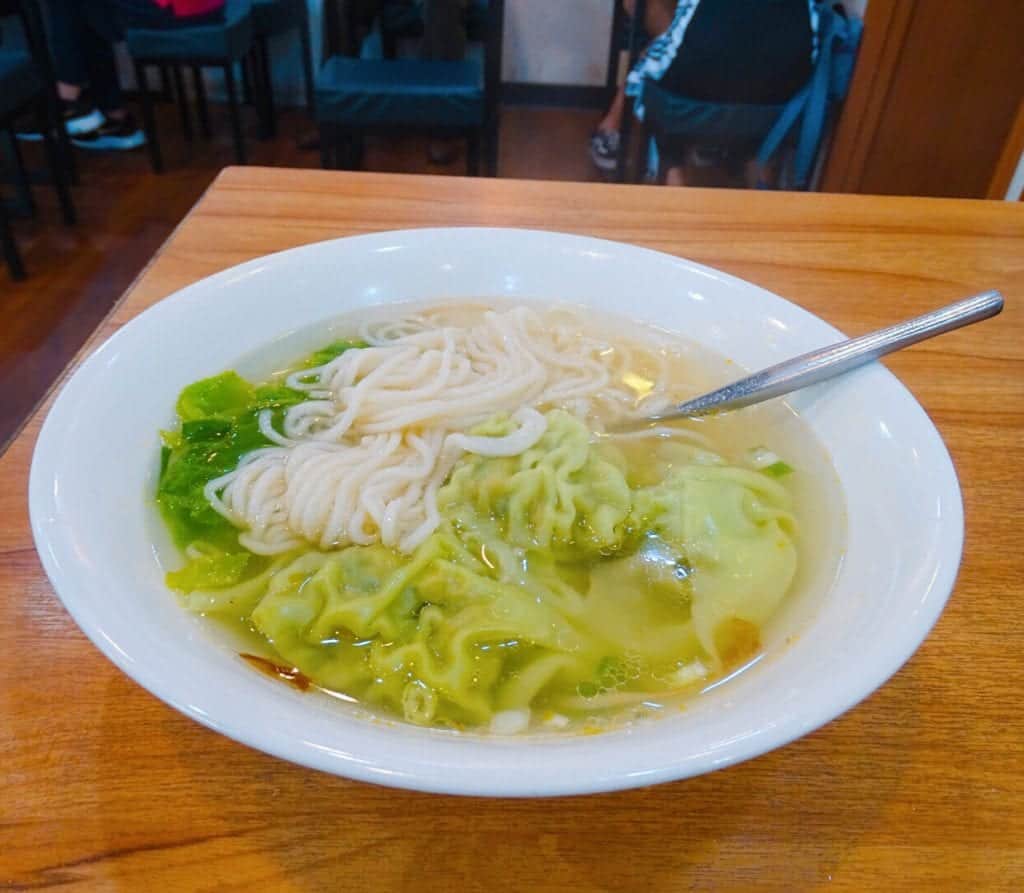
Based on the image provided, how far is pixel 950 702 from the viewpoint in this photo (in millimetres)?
867

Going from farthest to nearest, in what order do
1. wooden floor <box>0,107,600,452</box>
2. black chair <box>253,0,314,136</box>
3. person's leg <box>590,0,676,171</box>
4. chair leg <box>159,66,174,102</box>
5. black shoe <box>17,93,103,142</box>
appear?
chair leg <box>159,66,174,102</box>
person's leg <box>590,0,676,171</box>
black shoe <box>17,93,103,142</box>
black chair <box>253,0,314,136</box>
wooden floor <box>0,107,600,452</box>

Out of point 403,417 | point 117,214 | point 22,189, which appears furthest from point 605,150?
point 403,417

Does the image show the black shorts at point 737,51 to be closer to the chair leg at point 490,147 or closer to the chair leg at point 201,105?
the chair leg at point 490,147

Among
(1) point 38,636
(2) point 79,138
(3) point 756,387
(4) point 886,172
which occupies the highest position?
(3) point 756,387

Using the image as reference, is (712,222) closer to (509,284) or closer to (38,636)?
(509,284)

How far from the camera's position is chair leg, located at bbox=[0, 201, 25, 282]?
3.37 m

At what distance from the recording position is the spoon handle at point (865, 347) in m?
1.03

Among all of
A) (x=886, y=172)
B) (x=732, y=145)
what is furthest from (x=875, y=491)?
(x=886, y=172)

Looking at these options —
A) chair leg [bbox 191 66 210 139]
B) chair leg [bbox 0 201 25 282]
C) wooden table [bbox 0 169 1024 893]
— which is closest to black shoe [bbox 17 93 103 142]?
chair leg [bbox 191 66 210 139]

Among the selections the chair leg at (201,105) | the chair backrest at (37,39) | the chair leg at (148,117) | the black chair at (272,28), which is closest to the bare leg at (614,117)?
the black chair at (272,28)

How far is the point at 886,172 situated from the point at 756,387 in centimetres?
307

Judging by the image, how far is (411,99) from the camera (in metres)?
3.49

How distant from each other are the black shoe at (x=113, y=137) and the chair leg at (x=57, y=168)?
0.97 m

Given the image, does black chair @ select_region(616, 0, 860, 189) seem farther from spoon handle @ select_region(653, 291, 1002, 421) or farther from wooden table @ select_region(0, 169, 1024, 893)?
wooden table @ select_region(0, 169, 1024, 893)
